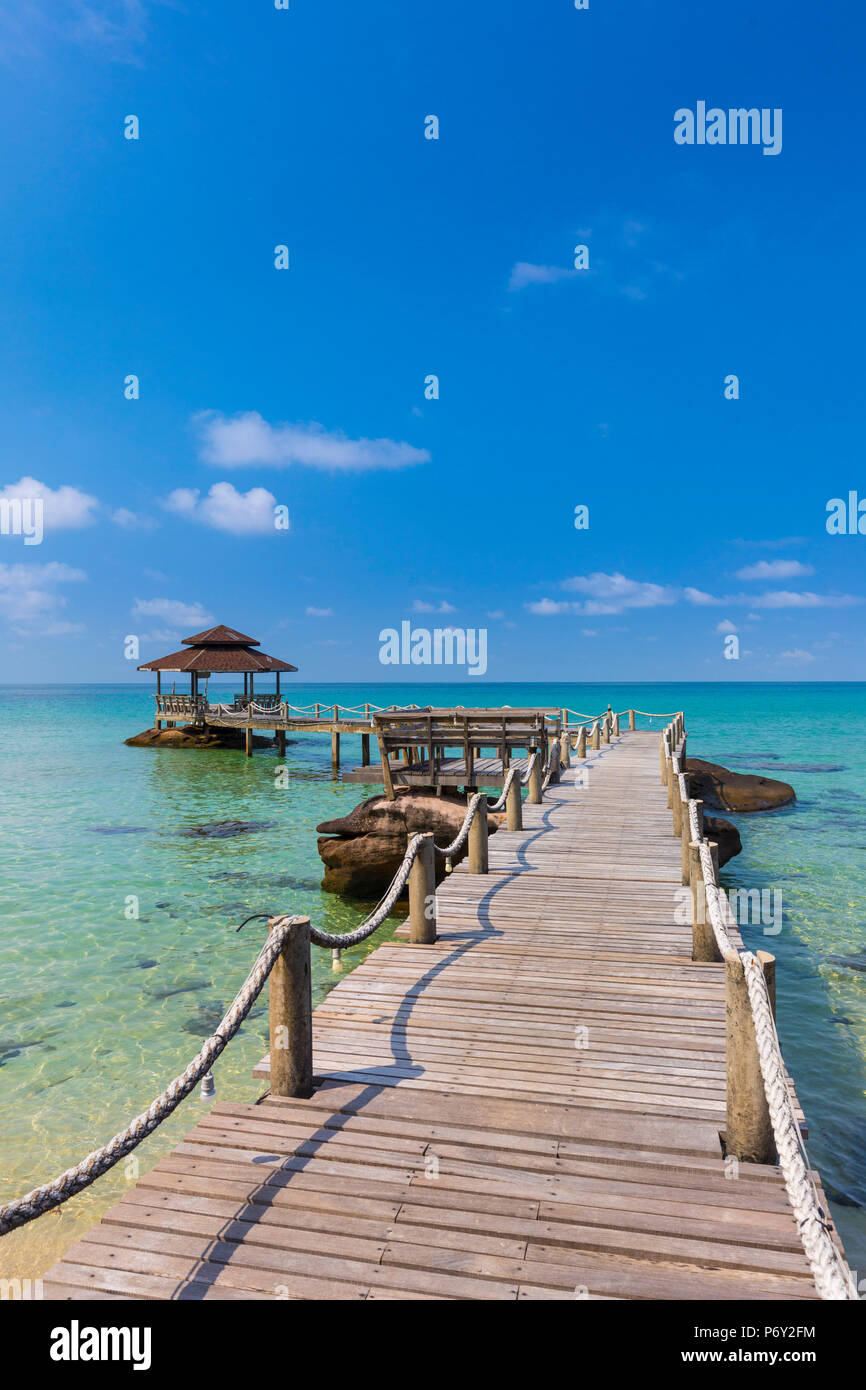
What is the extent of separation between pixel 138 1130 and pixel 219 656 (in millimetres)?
42201

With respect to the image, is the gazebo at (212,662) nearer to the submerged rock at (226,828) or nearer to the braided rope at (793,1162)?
the submerged rock at (226,828)

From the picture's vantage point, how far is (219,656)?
4384 centimetres

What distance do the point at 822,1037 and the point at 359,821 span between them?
29.6ft

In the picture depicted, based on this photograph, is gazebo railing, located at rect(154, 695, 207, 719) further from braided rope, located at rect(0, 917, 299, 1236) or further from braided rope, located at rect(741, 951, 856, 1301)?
braided rope, located at rect(741, 951, 856, 1301)

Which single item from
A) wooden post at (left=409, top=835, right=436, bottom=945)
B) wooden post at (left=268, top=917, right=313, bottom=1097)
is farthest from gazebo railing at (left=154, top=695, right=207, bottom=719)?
wooden post at (left=268, top=917, right=313, bottom=1097)

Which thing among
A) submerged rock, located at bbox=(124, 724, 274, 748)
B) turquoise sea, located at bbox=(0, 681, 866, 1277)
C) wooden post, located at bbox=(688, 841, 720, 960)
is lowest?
turquoise sea, located at bbox=(0, 681, 866, 1277)

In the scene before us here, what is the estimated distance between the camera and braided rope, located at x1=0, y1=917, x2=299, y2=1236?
2750 millimetres

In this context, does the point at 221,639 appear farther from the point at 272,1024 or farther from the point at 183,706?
the point at 272,1024

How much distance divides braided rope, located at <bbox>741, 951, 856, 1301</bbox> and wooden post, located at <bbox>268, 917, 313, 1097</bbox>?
2.51m

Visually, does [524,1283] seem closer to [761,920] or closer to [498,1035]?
[498,1035]

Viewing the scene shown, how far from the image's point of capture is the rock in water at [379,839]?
14.6 m

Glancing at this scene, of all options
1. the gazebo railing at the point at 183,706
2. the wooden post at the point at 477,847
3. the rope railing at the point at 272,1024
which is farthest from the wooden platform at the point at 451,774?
the gazebo railing at the point at 183,706

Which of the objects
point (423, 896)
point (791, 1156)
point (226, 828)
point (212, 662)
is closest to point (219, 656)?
point (212, 662)
